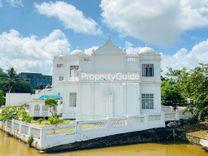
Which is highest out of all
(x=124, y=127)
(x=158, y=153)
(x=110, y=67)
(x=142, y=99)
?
(x=110, y=67)

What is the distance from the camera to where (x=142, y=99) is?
2008 cm

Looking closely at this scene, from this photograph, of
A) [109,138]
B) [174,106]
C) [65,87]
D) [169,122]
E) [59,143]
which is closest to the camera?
[59,143]

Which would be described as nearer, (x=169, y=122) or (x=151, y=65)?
(x=169, y=122)

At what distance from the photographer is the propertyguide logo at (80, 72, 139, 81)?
19531 mm

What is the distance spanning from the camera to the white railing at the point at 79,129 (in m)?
13.8

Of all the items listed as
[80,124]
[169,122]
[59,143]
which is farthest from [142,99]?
[59,143]

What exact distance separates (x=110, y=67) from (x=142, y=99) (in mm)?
3223

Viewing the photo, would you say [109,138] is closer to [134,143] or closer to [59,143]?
[134,143]

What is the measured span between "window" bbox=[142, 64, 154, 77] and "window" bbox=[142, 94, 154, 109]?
1545mm

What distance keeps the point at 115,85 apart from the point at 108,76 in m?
0.80

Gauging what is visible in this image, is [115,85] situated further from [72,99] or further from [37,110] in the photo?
[37,110]

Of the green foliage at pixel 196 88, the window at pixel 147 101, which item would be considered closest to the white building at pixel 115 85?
the window at pixel 147 101

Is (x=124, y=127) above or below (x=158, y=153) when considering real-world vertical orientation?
above

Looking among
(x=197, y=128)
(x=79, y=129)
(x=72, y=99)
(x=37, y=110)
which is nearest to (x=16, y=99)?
(x=37, y=110)
